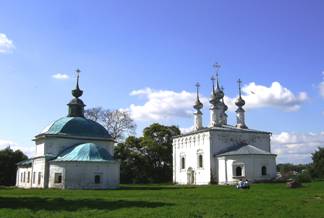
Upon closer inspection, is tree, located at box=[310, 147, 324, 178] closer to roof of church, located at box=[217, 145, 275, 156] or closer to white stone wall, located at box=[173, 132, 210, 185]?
roof of church, located at box=[217, 145, 275, 156]

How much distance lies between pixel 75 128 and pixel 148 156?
19051 millimetres

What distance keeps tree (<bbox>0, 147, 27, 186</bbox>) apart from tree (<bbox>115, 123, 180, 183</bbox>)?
45.1 feet

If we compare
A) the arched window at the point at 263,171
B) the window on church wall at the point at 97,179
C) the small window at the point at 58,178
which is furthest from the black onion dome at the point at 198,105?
the small window at the point at 58,178

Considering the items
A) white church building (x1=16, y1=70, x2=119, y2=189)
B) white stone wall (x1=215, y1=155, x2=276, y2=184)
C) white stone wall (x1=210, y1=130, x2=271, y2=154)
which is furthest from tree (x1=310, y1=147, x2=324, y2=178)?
white church building (x1=16, y1=70, x2=119, y2=189)

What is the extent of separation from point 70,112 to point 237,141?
64.1ft

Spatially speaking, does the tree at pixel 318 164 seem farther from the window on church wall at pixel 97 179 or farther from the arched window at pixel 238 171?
the window on church wall at pixel 97 179

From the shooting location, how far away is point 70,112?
166ft

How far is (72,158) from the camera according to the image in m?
40.4

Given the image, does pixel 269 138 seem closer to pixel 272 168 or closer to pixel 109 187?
pixel 272 168

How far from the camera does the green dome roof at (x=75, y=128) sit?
46.1 meters

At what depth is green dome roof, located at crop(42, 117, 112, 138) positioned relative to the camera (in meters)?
46.1

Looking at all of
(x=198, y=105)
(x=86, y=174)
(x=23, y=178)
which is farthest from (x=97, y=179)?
(x=198, y=105)

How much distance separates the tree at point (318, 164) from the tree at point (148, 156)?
2018 cm

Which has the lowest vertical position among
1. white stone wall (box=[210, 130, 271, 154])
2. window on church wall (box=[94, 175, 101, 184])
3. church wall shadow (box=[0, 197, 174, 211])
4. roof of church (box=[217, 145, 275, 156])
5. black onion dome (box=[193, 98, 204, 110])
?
church wall shadow (box=[0, 197, 174, 211])
